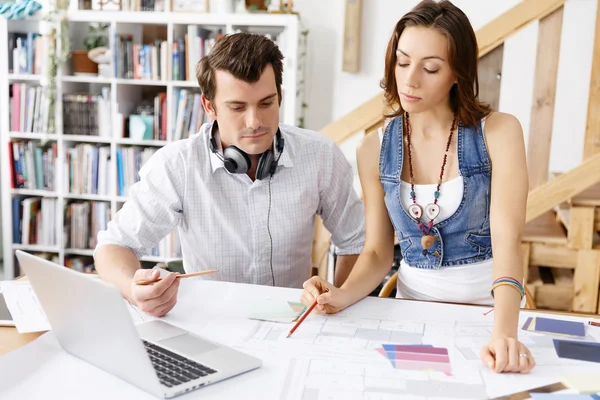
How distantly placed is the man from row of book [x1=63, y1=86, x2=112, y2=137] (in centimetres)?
214

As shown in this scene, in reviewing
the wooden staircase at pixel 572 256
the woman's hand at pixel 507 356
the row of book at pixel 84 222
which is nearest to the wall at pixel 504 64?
Answer: the wooden staircase at pixel 572 256

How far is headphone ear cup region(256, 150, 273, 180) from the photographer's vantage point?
5.72ft

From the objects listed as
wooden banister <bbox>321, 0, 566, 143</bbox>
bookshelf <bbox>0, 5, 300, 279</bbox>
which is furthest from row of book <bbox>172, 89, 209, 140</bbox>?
wooden banister <bbox>321, 0, 566, 143</bbox>

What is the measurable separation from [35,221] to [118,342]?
322cm

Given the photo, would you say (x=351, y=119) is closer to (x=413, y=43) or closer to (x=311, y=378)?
(x=413, y=43)

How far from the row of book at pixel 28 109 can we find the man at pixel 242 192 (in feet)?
7.62

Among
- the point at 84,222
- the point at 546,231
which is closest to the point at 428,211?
the point at 546,231

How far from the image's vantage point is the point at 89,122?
3.82m

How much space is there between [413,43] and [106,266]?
91 centimetres

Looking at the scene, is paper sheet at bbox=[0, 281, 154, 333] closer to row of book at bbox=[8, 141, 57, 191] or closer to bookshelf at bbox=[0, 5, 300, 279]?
bookshelf at bbox=[0, 5, 300, 279]

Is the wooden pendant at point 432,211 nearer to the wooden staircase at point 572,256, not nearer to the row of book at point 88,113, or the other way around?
the wooden staircase at point 572,256

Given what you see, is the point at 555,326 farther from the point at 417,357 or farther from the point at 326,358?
the point at 326,358

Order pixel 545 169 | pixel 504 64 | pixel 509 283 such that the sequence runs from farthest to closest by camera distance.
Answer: pixel 504 64, pixel 545 169, pixel 509 283

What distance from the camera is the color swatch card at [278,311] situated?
1.38 m
